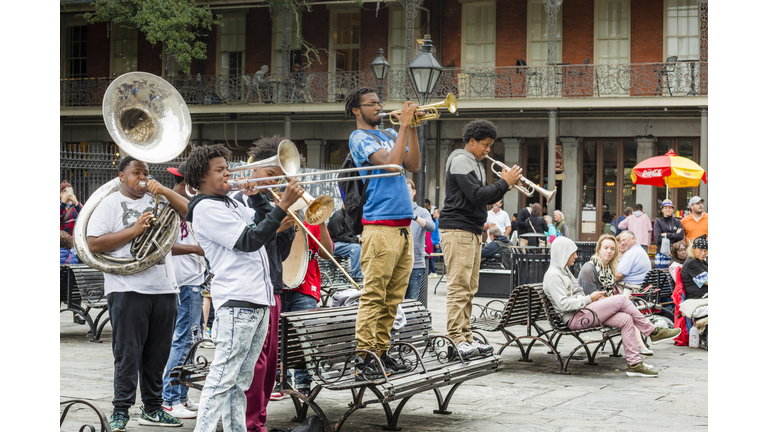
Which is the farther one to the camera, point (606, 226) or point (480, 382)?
point (606, 226)

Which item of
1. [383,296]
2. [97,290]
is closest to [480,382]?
[383,296]

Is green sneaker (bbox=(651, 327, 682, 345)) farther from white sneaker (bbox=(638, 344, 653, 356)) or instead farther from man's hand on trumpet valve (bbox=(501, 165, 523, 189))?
man's hand on trumpet valve (bbox=(501, 165, 523, 189))

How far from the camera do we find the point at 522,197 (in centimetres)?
2244

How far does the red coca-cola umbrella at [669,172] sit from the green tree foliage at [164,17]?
12.1 metres

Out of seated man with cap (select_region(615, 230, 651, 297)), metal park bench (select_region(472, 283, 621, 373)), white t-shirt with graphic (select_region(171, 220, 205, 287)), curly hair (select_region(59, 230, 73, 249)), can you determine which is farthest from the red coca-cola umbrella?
white t-shirt with graphic (select_region(171, 220, 205, 287))

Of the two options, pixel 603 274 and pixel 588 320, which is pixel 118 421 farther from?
pixel 603 274

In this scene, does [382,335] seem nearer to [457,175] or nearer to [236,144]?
[457,175]

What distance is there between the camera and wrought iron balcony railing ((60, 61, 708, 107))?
68.7 feet

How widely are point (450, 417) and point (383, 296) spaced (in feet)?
4.22

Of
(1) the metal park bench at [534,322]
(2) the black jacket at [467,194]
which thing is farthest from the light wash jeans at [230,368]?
(1) the metal park bench at [534,322]

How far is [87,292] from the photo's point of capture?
873 cm

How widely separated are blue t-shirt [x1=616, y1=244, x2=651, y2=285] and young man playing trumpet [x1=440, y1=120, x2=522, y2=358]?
4073 millimetres

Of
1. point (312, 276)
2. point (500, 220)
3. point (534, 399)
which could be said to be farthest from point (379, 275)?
point (500, 220)

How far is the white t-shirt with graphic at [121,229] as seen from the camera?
16.4 ft
